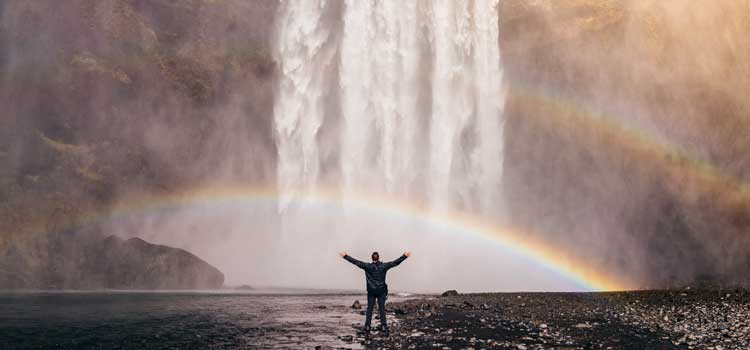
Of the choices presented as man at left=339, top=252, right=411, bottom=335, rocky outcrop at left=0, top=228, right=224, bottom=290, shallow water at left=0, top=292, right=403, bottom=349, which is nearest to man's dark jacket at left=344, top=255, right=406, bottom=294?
man at left=339, top=252, right=411, bottom=335

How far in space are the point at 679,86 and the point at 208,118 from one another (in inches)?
1611

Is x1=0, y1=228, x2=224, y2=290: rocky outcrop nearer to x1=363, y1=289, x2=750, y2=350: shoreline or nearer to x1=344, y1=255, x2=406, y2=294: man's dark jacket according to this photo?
x1=363, y1=289, x2=750, y2=350: shoreline

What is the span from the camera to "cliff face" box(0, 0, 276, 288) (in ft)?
127

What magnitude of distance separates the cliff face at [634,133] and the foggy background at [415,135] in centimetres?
13

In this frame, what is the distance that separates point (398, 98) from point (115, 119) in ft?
75.9

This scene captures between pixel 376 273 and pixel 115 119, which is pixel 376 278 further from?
pixel 115 119

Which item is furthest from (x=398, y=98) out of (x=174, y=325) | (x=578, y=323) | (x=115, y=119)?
(x=174, y=325)

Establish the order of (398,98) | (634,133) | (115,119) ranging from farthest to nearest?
(634,133)
(398,98)
(115,119)

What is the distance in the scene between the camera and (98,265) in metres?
38.7

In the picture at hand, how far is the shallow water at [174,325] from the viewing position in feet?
40.5

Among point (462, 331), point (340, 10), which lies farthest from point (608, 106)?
point (462, 331)

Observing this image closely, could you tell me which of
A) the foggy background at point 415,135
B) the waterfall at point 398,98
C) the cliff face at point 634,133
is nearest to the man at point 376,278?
the foggy background at point 415,135

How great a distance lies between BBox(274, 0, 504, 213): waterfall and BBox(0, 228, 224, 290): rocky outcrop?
36.3 feet

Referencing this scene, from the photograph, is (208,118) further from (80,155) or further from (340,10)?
(340,10)
